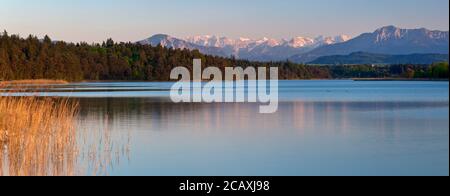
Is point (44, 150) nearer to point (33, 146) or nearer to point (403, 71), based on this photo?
point (33, 146)

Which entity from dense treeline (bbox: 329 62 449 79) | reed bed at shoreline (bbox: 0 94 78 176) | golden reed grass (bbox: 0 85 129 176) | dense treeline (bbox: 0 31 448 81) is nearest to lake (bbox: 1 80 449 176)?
golden reed grass (bbox: 0 85 129 176)

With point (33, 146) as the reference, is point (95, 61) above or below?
above

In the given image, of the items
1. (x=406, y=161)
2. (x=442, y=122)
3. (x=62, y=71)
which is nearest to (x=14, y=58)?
(x=62, y=71)

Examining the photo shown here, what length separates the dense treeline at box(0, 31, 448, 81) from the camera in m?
87.8

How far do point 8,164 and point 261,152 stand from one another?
480 cm

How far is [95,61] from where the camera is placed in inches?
4587

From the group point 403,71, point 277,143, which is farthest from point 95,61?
point 277,143

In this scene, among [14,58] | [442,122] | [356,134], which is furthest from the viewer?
[14,58]

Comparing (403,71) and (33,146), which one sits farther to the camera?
(403,71)

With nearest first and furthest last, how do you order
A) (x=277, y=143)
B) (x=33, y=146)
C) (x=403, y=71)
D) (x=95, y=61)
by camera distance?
(x=33, y=146), (x=277, y=143), (x=95, y=61), (x=403, y=71)

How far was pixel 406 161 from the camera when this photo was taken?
11414mm

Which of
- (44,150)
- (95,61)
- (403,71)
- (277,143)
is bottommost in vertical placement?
(277,143)

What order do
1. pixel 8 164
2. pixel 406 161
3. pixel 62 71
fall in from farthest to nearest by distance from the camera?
pixel 62 71 < pixel 406 161 < pixel 8 164
